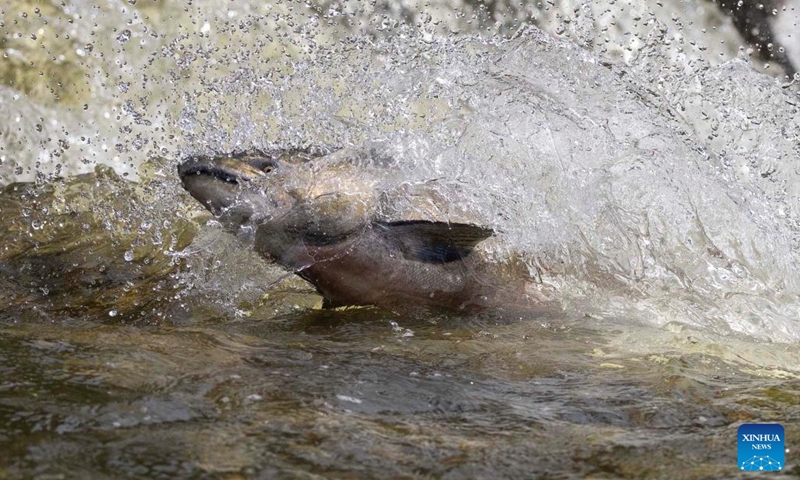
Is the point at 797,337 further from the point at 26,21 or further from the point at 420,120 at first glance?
the point at 26,21

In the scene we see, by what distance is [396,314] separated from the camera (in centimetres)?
437

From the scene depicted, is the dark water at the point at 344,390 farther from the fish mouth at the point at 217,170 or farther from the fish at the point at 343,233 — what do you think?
the fish mouth at the point at 217,170

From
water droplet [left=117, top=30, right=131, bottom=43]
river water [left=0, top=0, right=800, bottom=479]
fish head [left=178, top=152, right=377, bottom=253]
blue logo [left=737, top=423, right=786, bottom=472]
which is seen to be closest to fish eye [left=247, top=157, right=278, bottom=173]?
fish head [left=178, top=152, right=377, bottom=253]

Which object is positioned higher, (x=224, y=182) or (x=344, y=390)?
(x=224, y=182)

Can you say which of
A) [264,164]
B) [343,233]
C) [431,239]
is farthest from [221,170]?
[431,239]

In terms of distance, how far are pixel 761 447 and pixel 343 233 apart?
88.3 inches

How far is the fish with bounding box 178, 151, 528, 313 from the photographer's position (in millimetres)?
4238

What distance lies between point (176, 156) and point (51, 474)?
9.28 ft

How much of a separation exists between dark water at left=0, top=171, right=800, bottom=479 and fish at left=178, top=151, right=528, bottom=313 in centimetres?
14

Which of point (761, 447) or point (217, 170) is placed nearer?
point (761, 447)

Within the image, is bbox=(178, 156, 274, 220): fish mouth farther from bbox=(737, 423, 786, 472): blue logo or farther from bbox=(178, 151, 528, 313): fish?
bbox=(737, 423, 786, 472): blue logo

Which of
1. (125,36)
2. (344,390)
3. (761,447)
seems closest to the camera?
(761,447)

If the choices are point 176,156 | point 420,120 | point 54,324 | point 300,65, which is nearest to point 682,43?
point 420,120

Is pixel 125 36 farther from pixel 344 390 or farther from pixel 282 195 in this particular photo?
pixel 344 390
